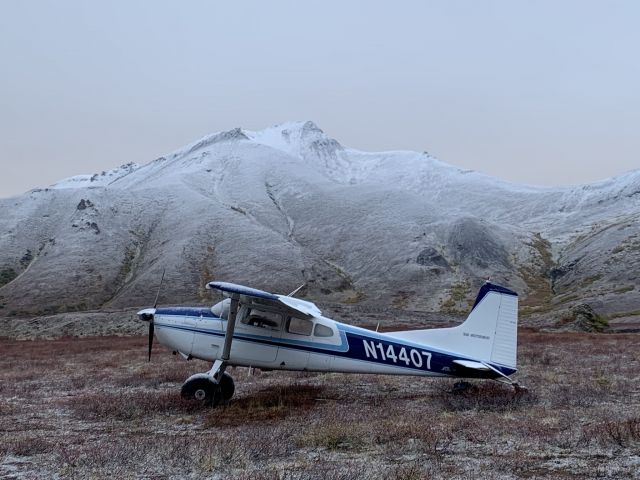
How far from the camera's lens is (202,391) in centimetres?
1262

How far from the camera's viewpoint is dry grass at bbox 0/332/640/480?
720 cm

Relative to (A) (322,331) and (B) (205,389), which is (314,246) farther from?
(B) (205,389)

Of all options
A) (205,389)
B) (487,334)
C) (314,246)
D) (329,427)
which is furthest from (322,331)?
(314,246)

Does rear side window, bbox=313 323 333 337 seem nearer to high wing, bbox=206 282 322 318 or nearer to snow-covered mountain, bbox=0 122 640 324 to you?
high wing, bbox=206 282 322 318

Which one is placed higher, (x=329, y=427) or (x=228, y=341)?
(x=228, y=341)

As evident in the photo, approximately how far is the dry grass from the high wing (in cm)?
213

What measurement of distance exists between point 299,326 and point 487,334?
15.8 feet

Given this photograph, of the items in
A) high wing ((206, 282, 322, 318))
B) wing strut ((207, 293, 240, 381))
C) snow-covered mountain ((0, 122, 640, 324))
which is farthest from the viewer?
snow-covered mountain ((0, 122, 640, 324))

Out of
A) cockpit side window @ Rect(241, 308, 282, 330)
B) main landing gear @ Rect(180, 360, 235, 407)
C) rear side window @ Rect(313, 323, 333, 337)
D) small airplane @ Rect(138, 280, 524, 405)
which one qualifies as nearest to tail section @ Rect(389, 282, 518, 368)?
small airplane @ Rect(138, 280, 524, 405)

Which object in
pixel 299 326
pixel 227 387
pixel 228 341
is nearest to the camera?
pixel 228 341

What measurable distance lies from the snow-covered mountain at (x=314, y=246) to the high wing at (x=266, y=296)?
62.1 meters

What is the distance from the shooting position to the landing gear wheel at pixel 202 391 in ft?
41.2

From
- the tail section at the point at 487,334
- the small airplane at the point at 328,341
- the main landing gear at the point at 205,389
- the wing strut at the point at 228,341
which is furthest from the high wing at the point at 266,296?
the tail section at the point at 487,334

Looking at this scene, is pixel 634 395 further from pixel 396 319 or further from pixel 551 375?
pixel 396 319
